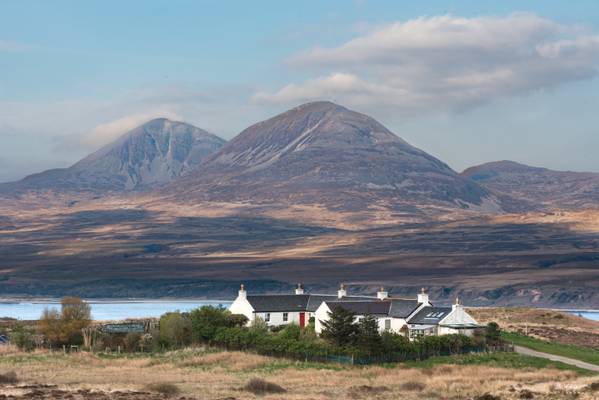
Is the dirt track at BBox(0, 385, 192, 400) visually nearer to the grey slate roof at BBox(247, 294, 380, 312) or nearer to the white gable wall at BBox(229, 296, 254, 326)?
the white gable wall at BBox(229, 296, 254, 326)

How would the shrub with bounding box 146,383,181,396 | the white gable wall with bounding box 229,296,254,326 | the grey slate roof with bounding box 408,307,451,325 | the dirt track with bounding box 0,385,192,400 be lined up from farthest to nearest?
the white gable wall with bounding box 229,296,254,326
the grey slate roof with bounding box 408,307,451,325
the shrub with bounding box 146,383,181,396
the dirt track with bounding box 0,385,192,400

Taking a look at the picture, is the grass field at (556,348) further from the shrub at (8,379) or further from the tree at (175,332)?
the shrub at (8,379)

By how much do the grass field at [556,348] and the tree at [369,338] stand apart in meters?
16.2

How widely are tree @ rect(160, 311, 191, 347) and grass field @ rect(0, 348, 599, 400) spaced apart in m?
4.26

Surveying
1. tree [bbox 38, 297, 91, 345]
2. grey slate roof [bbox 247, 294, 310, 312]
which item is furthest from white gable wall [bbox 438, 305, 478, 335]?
tree [bbox 38, 297, 91, 345]

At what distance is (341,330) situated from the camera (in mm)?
73750

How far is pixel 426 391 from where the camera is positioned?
56.7m

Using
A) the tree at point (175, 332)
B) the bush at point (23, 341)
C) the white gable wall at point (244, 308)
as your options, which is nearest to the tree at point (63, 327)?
the bush at point (23, 341)

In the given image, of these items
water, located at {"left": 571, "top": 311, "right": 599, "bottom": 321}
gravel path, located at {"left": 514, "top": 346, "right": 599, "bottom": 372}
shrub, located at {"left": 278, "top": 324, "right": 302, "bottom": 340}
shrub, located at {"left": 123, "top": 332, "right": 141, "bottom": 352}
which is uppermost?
shrub, located at {"left": 278, "top": 324, "right": 302, "bottom": 340}

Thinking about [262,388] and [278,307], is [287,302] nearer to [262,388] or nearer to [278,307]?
[278,307]

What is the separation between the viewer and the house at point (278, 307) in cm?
9106

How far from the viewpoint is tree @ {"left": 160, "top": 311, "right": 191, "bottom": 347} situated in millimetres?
83438

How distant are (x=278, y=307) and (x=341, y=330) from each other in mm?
19189

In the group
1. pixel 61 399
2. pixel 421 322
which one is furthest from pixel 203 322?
pixel 61 399
